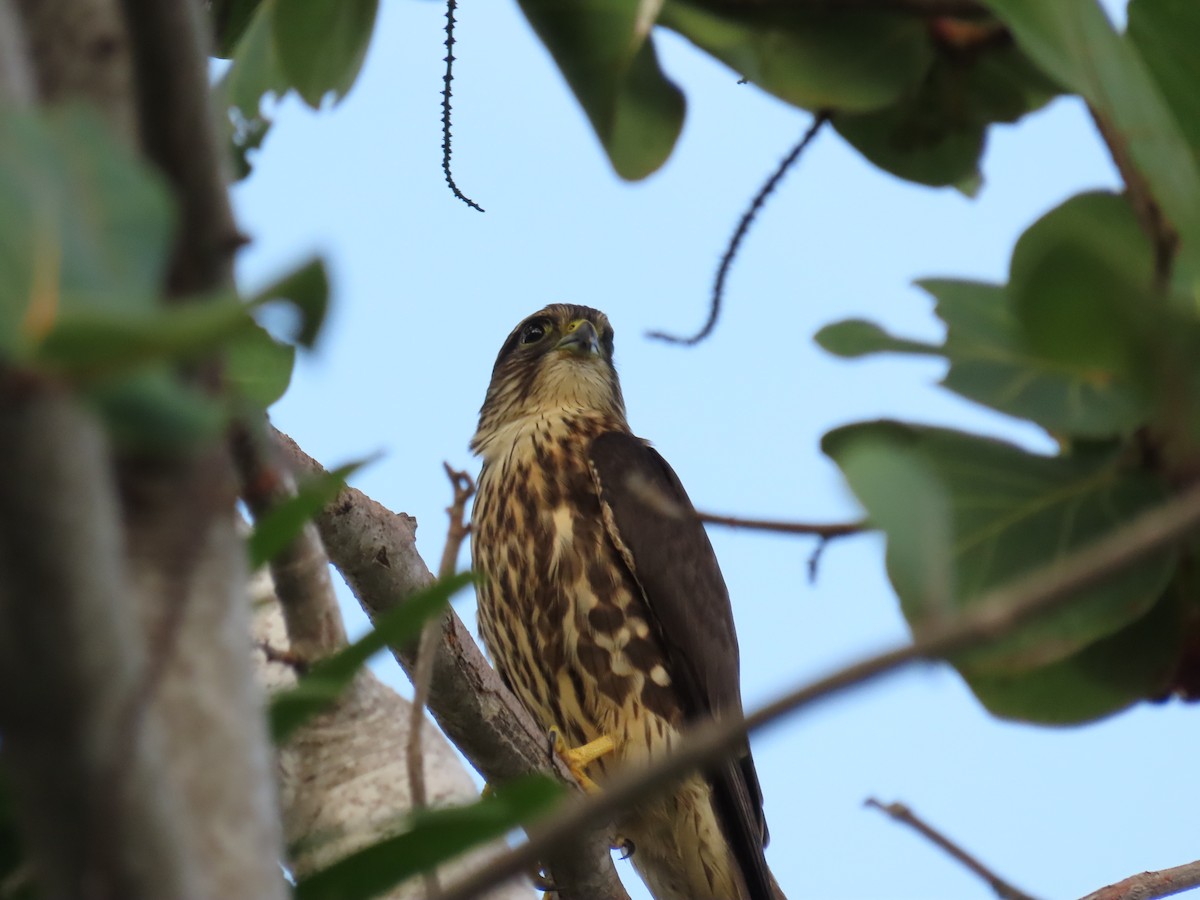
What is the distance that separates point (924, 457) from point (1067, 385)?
0.12 metres

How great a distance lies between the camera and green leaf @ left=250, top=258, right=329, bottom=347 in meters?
0.56

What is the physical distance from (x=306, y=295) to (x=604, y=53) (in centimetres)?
77

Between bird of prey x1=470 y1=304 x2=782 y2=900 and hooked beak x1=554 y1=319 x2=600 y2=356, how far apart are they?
900 millimetres

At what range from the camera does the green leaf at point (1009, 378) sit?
1.06 m

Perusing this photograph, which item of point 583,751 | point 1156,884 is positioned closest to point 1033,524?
point 1156,884

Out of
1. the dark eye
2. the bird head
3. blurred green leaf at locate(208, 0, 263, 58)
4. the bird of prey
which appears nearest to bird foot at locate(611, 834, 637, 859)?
the bird of prey

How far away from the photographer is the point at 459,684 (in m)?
2.85

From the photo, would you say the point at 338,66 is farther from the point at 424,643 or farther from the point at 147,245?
the point at 147,245

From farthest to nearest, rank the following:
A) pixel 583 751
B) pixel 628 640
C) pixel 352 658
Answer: pixel 628 640, pixel 583 751, pixel 352 658

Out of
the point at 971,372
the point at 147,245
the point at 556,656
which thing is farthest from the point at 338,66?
the point at 556,656

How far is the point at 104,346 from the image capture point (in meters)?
0.52

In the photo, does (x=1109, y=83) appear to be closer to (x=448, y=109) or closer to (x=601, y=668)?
(x=448, y=109)

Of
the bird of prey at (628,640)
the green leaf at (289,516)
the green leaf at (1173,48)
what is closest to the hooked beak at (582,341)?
the bird of prey at (628,640)

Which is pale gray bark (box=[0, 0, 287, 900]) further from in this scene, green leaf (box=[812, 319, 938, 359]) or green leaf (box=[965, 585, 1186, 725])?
green leaf (box=[965, 585, 1186, 725])
